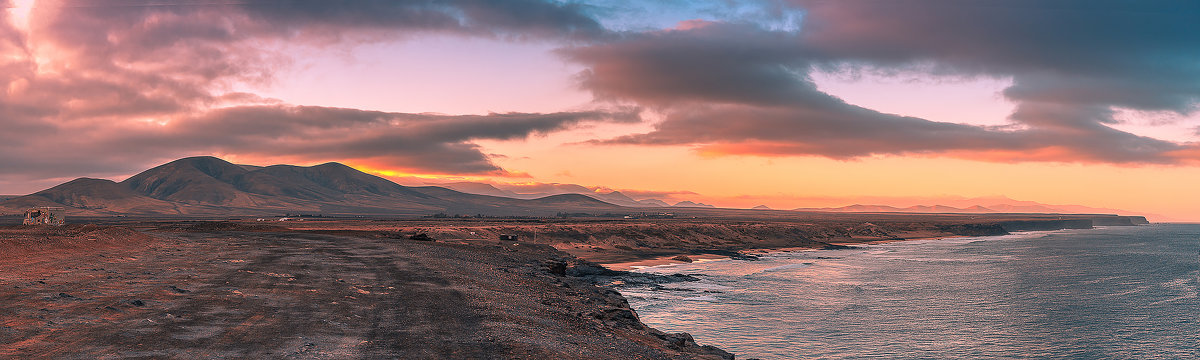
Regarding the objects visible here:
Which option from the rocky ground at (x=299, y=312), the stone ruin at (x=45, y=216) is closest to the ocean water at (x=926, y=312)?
the rocky ground at (x=299, y=312)

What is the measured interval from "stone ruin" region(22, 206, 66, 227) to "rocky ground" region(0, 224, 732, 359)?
59310 millimetres

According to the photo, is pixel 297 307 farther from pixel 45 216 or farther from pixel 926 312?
pixel 45 216

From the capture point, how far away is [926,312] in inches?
1715

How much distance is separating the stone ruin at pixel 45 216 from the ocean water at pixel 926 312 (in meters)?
83.1

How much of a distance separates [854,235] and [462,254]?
5222 inches

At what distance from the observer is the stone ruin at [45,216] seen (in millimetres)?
89375

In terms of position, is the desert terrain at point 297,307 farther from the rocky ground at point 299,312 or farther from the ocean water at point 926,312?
the ocean water at point 926,312

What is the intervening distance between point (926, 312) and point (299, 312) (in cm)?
3804

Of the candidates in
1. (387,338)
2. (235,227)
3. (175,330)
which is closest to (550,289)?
(387,338)

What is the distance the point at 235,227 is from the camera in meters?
98.9

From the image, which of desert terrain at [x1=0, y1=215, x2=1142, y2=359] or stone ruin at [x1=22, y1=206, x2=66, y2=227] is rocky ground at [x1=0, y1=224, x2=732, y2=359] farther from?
stone ruin at [x1=22, y1=206, x2=66, y2=227]

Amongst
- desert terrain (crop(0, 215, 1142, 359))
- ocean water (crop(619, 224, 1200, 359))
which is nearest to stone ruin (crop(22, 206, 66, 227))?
desert terrain (crop(0, 215, 1142, 359))

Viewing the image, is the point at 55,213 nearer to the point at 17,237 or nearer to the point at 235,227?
the point at 235,227

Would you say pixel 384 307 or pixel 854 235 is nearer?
pixel 384 307
